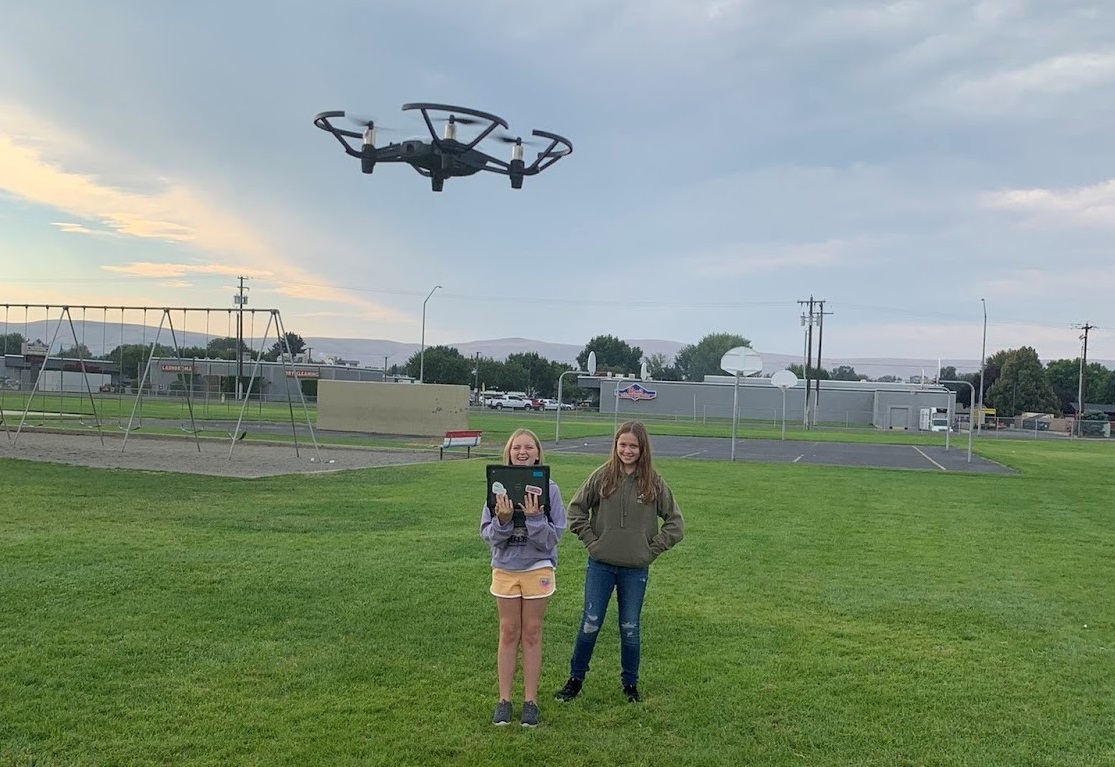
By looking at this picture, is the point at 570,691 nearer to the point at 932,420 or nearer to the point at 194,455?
the point at 194,455

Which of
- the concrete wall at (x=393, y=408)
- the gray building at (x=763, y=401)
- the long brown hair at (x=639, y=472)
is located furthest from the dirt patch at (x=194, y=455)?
the gray building at (x=763, y=401)

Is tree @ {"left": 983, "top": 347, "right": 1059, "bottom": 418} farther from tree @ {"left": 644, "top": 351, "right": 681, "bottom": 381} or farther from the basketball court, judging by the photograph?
the basketball court

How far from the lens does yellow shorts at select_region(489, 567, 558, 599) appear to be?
4.55 m

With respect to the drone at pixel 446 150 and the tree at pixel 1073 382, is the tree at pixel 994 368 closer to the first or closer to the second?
the tree at pixel 1073 382

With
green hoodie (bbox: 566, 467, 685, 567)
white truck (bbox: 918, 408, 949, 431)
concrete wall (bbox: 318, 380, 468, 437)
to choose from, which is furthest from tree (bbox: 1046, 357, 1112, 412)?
green hoodie (bbox: 566, 467, 685, 567)

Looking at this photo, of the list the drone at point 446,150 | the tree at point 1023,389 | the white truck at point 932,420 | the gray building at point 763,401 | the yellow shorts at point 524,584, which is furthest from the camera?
the tree at point 1023,389

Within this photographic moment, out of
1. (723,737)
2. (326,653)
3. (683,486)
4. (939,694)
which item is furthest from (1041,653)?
(683,486)

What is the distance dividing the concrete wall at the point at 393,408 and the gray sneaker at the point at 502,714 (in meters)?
28.4

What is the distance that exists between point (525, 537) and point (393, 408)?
29710 millimetres

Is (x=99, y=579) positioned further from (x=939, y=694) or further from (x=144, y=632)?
(x=939, y=694)

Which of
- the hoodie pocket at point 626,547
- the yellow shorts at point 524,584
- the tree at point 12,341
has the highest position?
the tree at point 12,341

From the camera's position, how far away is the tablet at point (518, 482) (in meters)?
4.41

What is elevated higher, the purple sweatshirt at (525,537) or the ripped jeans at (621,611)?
the purple sweatshirt at (525,537)

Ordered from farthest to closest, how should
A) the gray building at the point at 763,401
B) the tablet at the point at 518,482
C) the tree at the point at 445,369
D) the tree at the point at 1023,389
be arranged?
the tree at the point at 445,369 < the tree at the point at 1023,389 < the gray building at the point at 763,401 < the tablet at the point at 518,482
